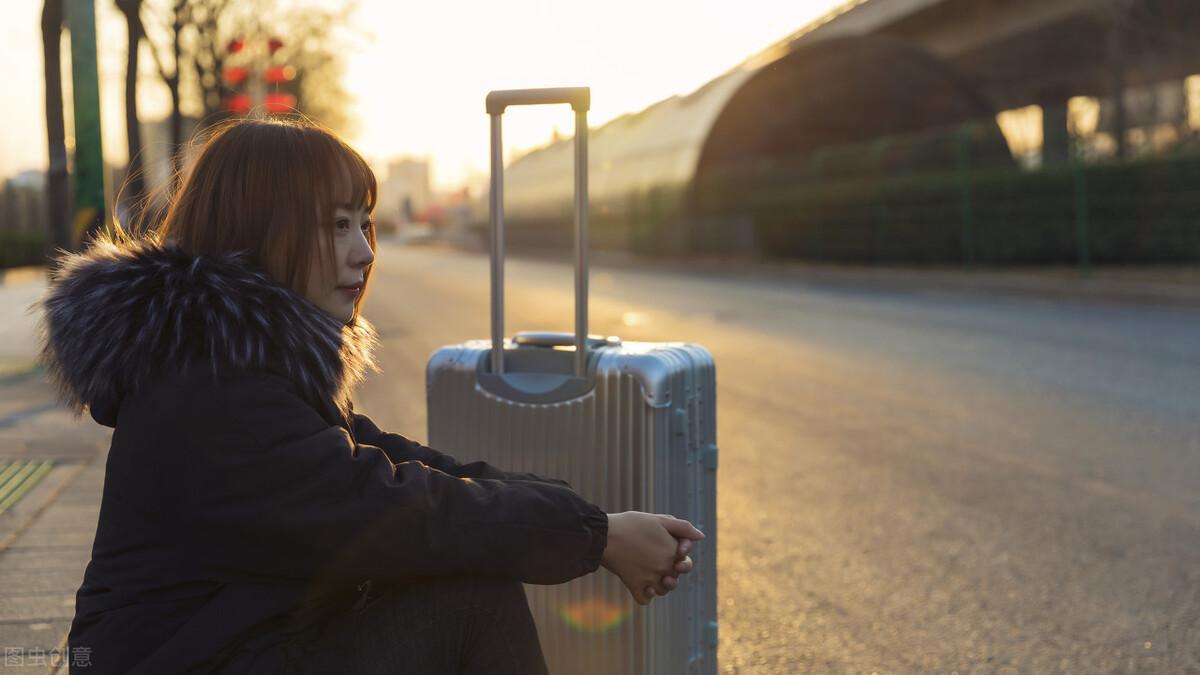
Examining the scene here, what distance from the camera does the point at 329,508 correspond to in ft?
6.01

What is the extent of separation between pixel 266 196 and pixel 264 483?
0.43m

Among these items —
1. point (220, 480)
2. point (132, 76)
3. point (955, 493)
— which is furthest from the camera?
point (132, 76)

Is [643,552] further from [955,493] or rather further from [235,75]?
[235,75]

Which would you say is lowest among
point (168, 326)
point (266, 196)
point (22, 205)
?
point (168, 326)

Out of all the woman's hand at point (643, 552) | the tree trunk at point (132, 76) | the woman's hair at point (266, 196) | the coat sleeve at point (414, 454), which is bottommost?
the woman's hand at point (643, 552)

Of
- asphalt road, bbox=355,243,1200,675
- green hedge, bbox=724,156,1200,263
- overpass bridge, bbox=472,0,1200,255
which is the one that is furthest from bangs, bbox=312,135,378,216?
overpass bridge, bbox=472,0,1200,255

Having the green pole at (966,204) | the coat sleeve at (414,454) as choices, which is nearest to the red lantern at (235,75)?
the green pole at (966,204)

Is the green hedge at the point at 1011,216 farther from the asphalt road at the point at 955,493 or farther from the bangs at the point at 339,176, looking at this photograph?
the bangs at the point at 339,176

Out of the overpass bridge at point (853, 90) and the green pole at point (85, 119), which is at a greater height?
the overpass bridge at point (853, 90)

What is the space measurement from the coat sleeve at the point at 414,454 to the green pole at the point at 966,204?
19372 millimetres

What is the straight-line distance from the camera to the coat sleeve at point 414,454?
2.29 meters

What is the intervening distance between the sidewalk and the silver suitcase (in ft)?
2.92

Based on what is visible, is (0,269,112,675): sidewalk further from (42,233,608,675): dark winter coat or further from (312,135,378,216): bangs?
(312,135,378,216): bangs

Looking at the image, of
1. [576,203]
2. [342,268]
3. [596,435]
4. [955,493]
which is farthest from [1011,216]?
[342,268]
